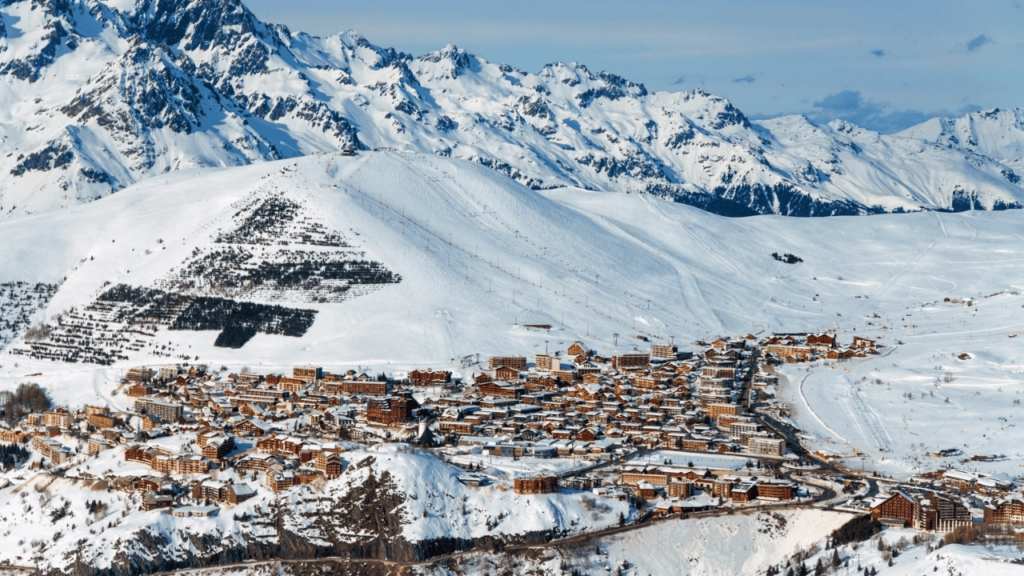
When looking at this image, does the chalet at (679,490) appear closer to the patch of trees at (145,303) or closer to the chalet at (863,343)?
the chalet at (863,343)

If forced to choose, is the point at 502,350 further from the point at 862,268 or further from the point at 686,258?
the point at 862,268

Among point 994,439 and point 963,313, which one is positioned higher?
point 963,313

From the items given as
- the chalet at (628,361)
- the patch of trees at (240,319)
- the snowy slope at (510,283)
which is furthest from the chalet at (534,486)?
the patch of trees at (240,319)

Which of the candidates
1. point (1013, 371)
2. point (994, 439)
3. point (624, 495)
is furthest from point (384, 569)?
point (1013, 371)

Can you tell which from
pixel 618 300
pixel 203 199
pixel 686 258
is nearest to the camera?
pixel 618 300

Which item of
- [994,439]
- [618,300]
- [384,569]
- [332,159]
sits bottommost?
[384,569]

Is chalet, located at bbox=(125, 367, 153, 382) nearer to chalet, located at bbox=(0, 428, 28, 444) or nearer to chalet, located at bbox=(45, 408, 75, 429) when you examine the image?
chalet, located at bbox=(45, 408, 75, 429)
